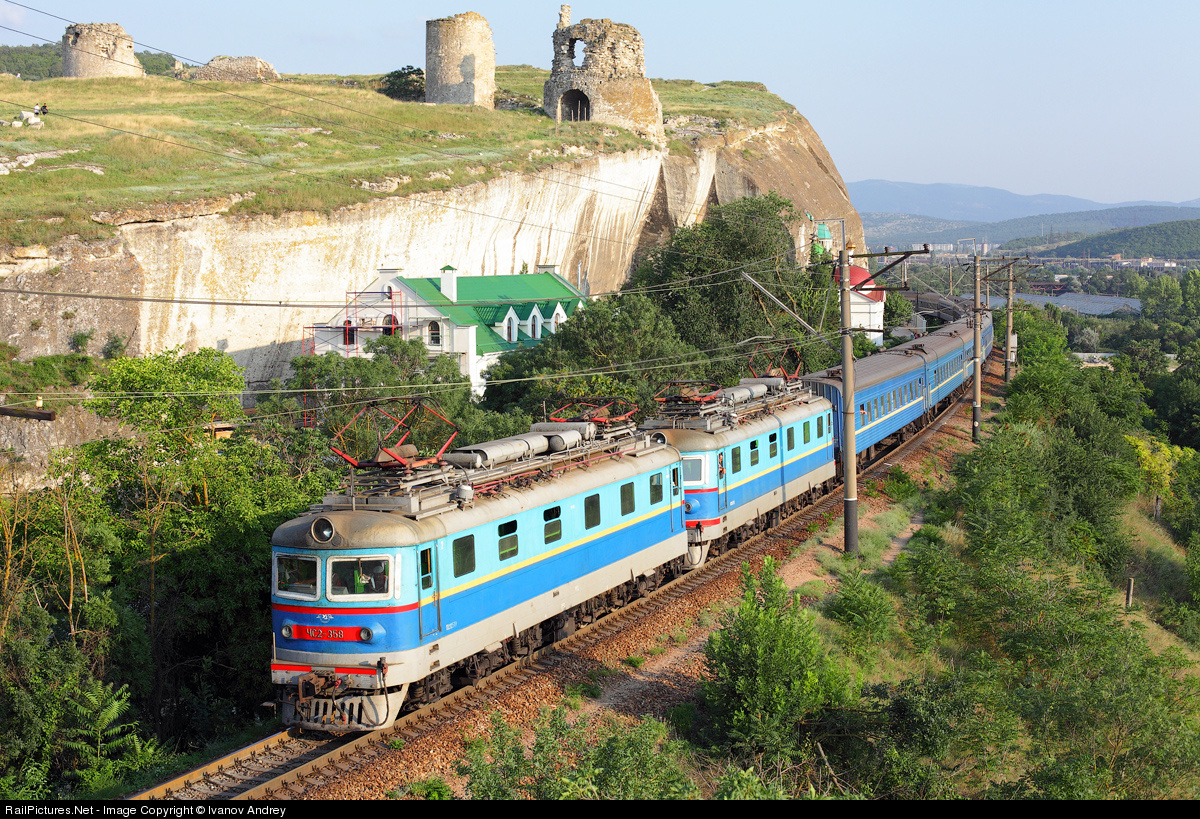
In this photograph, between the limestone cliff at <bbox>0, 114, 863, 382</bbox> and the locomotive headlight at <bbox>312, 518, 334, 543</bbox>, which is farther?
the limestone cliff at <bbox>0, 114, 863, 382</bbox>

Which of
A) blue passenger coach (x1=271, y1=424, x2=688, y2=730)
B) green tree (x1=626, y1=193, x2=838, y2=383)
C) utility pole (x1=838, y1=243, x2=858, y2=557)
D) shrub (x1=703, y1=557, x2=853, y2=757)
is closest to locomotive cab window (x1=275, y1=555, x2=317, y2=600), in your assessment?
blue passenger coach (x1=271, y1=424, x2=688, y2=730)

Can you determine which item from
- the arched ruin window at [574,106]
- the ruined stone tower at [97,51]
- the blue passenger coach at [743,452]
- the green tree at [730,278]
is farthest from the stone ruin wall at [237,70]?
the blue passenger coach at [743,452]

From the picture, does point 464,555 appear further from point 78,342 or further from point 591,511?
point 78,342

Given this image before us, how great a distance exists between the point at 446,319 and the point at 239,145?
1843 cm

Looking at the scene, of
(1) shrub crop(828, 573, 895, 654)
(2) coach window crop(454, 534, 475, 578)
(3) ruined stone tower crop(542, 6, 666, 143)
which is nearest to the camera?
(2) coach window crop(454, 534, 475, 578)

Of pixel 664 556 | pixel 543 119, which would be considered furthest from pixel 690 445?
pixel 543 119

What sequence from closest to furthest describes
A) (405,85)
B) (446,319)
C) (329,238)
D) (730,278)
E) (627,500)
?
1. (627,500)
2. (446,319)
3. (329,238)
4. (730,278)
5. (405,85)

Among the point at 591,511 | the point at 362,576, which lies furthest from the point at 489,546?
the point at 591,511

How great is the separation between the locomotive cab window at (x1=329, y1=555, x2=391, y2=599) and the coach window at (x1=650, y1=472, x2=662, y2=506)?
23.6 ft

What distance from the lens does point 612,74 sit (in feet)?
227

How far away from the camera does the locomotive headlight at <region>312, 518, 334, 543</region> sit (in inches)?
501

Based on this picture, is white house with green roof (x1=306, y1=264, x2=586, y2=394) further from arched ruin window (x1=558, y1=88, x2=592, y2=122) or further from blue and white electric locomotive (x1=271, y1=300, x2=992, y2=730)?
arched ruin window (x1=558, y1=88, x2=592, y2=122)

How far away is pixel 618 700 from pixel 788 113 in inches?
3472
